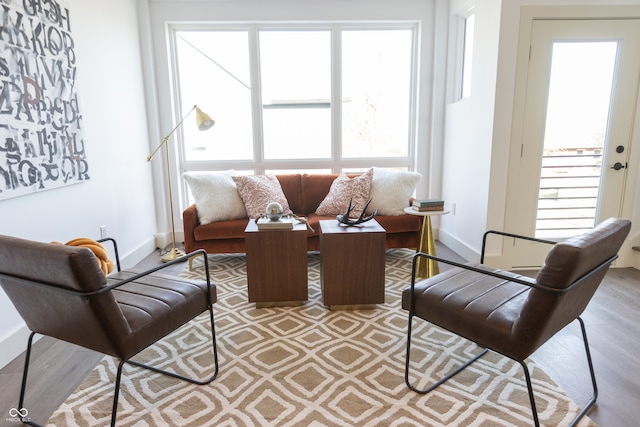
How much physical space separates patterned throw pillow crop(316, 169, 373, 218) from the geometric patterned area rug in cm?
122

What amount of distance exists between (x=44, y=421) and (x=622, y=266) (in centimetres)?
409

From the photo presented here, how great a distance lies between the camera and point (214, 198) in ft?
10.7

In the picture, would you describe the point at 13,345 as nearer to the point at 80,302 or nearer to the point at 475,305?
the point at 80,302

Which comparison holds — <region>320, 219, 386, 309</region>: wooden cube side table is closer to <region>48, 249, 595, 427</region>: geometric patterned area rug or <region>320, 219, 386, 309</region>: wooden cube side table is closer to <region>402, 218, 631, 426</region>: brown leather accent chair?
<region>48, 249, 595, 427</region>: geometric patterned area rug

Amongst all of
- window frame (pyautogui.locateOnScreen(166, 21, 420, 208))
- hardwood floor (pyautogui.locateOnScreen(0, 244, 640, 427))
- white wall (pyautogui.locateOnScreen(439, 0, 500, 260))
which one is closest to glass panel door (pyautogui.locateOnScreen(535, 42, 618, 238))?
white wall (pyautogui.locateOnScreen(439, 0, 500, 260))

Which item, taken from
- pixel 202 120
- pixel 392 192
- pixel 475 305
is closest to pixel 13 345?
pixel 202 120

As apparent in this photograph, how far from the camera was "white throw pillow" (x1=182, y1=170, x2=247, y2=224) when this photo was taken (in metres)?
3.22

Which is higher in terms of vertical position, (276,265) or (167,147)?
(167,147)

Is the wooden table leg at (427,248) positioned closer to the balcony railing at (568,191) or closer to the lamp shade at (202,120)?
the balcony railing at (568,191)

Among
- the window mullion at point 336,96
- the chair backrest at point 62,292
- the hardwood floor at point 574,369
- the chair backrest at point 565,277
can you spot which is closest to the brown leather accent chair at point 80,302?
the chair backrest at point 62,292

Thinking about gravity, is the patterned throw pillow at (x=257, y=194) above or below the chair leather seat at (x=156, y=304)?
above

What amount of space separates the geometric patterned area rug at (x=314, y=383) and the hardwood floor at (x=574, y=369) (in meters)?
0.08

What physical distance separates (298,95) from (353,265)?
2347 mm

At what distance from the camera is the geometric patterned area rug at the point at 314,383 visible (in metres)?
1.52
